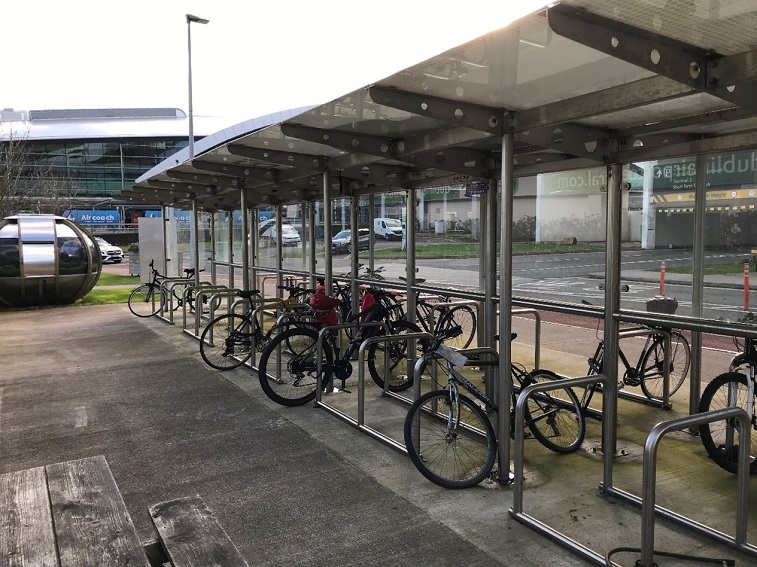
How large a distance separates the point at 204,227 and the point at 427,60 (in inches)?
423

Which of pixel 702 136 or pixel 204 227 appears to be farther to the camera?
pixel 204 227

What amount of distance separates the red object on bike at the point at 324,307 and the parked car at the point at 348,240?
1.47 metres

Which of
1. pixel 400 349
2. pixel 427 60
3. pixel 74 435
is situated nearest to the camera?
pixel 427 60

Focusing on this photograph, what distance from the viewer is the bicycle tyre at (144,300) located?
1166 cm

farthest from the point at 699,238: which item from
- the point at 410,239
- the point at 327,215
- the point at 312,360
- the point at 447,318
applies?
the point at 312,360

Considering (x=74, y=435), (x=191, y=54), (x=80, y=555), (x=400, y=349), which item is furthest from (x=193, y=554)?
(x=191, y=54)

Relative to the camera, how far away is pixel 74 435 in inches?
194

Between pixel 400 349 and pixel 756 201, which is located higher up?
pixel 756 201

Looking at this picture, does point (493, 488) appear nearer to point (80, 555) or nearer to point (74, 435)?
point (80, 555)

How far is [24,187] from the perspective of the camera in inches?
1092

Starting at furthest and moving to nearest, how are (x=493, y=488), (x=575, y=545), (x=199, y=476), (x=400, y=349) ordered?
(x=400, y=349), (x=199, y=476), (x=493, y=488), (x=575, y=545)

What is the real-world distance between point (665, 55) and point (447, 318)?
427cm

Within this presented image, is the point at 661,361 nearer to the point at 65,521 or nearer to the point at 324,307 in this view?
the point at 324,307

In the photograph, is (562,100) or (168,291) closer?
(562,100)
